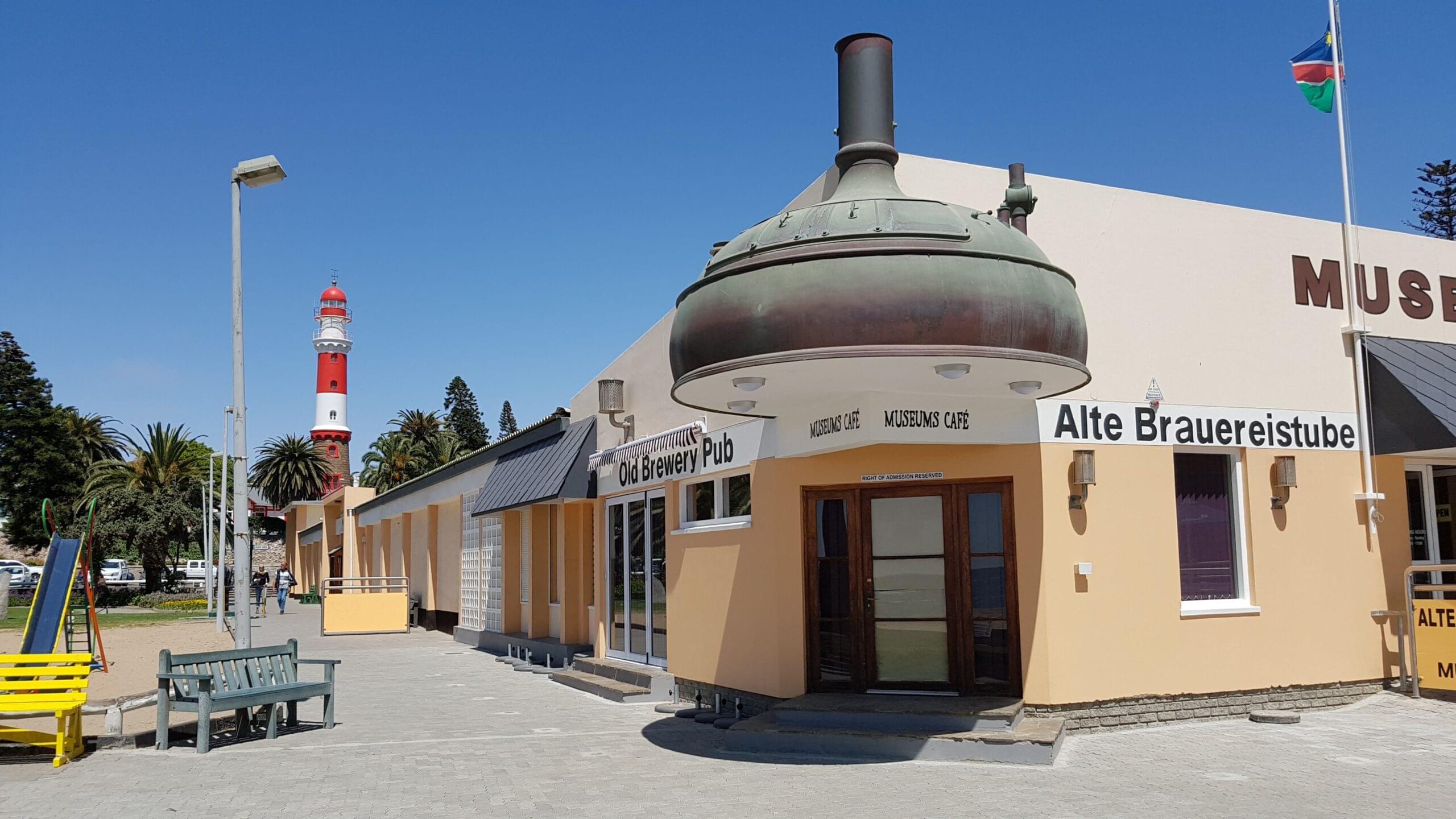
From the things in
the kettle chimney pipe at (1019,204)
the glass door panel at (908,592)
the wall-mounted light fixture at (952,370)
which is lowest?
the glass door panel at (908,592)

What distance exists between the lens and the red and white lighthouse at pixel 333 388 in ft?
217

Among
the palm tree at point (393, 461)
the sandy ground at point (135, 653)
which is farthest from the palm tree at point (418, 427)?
the sandy ground at point (135, 653)

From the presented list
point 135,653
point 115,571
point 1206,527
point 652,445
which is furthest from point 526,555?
point 115,571

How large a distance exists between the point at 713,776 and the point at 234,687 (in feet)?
16.0

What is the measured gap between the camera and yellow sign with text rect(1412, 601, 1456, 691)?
10789mm

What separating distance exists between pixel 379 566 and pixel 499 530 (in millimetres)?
16945

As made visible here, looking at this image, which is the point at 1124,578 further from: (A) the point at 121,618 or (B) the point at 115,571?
(B) the point at 115,571

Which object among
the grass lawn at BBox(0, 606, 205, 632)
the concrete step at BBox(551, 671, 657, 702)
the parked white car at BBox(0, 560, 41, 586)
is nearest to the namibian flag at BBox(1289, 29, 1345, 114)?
the concrete step at BBox(551, 671, 657, 702)

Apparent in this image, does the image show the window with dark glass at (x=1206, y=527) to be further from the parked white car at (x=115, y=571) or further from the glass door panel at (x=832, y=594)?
the parked white car at (x=115, y=571)

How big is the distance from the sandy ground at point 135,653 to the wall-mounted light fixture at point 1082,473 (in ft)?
29.2

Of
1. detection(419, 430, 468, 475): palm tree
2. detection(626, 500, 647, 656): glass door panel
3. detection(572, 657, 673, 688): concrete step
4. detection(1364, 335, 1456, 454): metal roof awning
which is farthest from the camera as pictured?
detection(419, 430, 468, 475): palm tree

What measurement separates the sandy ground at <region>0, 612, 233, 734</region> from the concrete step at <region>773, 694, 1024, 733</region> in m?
6.25

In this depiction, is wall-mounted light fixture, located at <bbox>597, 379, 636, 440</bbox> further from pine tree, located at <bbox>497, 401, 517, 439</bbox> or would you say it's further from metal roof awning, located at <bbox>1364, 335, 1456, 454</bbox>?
pine tree, located at <bbox>497, 401, 517, 439</bbox>

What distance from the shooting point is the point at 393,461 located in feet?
218
